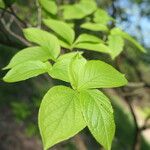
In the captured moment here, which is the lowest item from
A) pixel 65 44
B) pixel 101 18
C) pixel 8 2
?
pixel 101 18

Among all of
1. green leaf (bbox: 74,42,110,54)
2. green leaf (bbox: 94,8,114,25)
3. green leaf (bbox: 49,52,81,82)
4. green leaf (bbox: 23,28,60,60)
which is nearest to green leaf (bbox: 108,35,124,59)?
green leaf (bbox: 74,42,110,54)

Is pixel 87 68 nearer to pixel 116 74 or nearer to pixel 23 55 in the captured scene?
pixel 116 74

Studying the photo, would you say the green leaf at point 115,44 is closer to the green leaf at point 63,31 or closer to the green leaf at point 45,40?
the green leaf at point 63,31

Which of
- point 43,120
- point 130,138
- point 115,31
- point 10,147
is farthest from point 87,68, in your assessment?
point 130,138

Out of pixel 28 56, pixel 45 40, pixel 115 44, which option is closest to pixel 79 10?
pixel 115 44

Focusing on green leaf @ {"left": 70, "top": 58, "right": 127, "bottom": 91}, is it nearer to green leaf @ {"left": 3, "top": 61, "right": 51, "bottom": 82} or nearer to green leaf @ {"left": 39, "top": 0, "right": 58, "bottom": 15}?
green leaf @ {"left": 3, "top": 61, "right": 51, "bottom": 82}

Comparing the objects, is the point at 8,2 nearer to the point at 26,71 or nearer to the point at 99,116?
the point at 26,71
